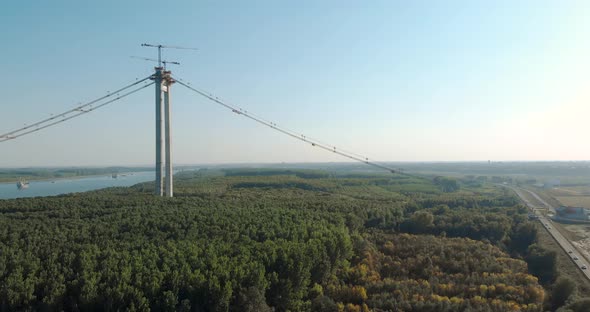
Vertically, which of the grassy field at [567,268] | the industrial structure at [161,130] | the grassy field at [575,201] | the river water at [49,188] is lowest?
the grassy field at [567,268]

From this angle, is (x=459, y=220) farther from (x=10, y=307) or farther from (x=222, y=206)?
(x=10, y=307)

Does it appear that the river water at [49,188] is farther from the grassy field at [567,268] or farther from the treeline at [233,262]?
the grassy field at [567,268]

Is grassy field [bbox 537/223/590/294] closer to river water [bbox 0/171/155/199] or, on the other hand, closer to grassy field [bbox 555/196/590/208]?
grassy field [bbox 555/196/590/208]

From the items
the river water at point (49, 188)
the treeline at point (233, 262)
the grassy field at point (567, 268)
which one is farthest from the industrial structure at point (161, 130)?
the river water at point (49, 188)

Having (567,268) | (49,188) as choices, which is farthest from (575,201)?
(49,188)

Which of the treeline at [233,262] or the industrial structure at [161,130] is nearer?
the treeline at [233,262]

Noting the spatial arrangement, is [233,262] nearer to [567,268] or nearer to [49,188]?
[567,268]

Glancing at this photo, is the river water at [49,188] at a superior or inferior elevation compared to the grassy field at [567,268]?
superior

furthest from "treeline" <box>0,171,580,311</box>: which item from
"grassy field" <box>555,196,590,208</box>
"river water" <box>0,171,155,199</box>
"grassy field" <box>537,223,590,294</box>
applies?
"river water" <box>0,171,155,199</box>

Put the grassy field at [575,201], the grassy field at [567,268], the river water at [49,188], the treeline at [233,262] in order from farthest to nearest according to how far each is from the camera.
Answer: the river water at [49,188] → the grassy field at [575,201] → the grassy field at [567,268] → the treeline at [233,262]
